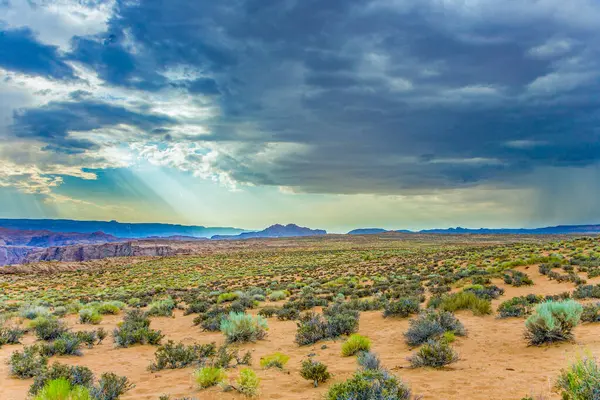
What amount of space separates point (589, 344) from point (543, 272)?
14.2 m

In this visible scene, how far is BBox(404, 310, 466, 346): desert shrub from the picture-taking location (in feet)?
30.7

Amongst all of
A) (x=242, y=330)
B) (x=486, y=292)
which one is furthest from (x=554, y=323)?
(x=242, y=330)

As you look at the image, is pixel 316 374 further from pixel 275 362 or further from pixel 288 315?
pixel 288 315

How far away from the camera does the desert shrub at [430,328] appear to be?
9.34m

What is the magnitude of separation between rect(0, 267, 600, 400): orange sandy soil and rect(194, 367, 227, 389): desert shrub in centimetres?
19

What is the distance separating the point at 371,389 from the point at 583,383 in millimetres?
2555

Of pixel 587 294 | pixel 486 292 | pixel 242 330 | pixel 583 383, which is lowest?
pixel 242 330

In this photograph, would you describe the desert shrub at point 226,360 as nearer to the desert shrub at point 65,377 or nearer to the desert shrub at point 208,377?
the desert shrub at point 208,377

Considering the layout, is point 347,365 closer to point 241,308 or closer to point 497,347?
point 497,347

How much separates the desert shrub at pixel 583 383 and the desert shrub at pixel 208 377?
5701 millimetres

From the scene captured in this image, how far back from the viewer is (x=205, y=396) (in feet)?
21.9

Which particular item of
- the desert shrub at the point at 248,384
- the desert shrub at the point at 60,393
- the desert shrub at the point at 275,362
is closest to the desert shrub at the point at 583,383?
the desert shrub at the point at 248,384

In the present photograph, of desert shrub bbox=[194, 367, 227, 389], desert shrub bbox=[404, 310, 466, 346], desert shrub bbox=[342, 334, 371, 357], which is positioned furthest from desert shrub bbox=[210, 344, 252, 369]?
desert shrub bbox=[404, 310, 466, 346]

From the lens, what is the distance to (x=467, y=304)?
1312 centimetres
